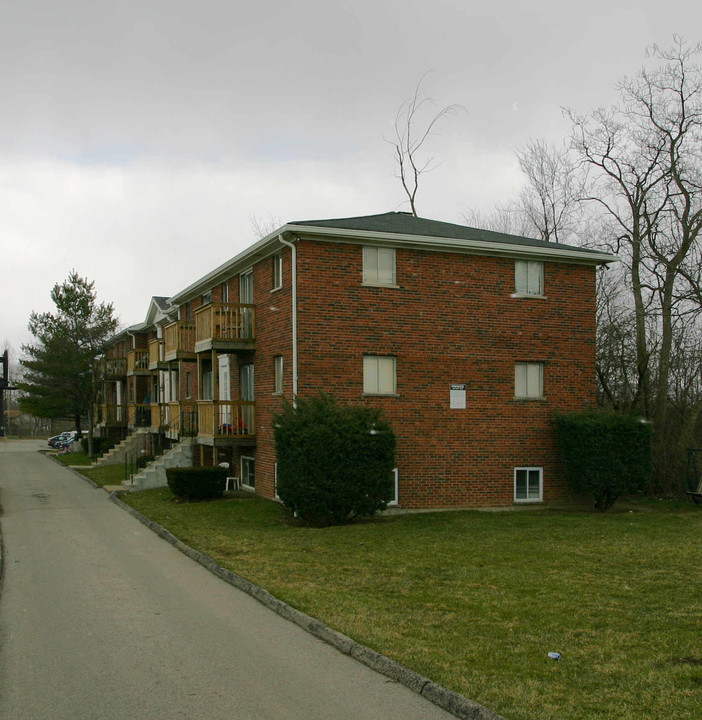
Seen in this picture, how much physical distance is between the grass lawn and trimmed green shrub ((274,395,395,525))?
0.58 metres

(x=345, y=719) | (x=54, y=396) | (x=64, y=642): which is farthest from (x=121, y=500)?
(x=54, y=396)

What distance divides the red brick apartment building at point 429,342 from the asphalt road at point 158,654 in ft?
24.2

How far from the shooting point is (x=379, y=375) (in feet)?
66.9

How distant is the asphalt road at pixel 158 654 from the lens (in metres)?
6.48

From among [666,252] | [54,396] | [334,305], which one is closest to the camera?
[334,305]

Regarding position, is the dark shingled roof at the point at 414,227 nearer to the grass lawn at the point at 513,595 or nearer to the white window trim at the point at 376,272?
the white window trim at the point at 376,272

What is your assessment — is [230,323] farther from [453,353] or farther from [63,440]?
[63,440]

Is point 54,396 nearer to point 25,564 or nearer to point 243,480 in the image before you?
point 243,480

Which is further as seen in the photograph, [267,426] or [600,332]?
[600,332]

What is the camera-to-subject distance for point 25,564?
14.0 metres

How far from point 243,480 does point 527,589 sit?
15743 mm

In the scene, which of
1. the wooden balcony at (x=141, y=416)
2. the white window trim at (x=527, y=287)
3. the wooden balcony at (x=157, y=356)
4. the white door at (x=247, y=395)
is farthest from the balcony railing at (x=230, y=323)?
the wooden balcony at (x=141, y=416)

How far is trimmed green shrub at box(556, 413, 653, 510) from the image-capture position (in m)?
19.8

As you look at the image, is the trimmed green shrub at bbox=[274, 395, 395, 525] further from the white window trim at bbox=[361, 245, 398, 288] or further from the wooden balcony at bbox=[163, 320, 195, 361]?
the wooden balcony at bbox=[163, 320, 195, 361]
